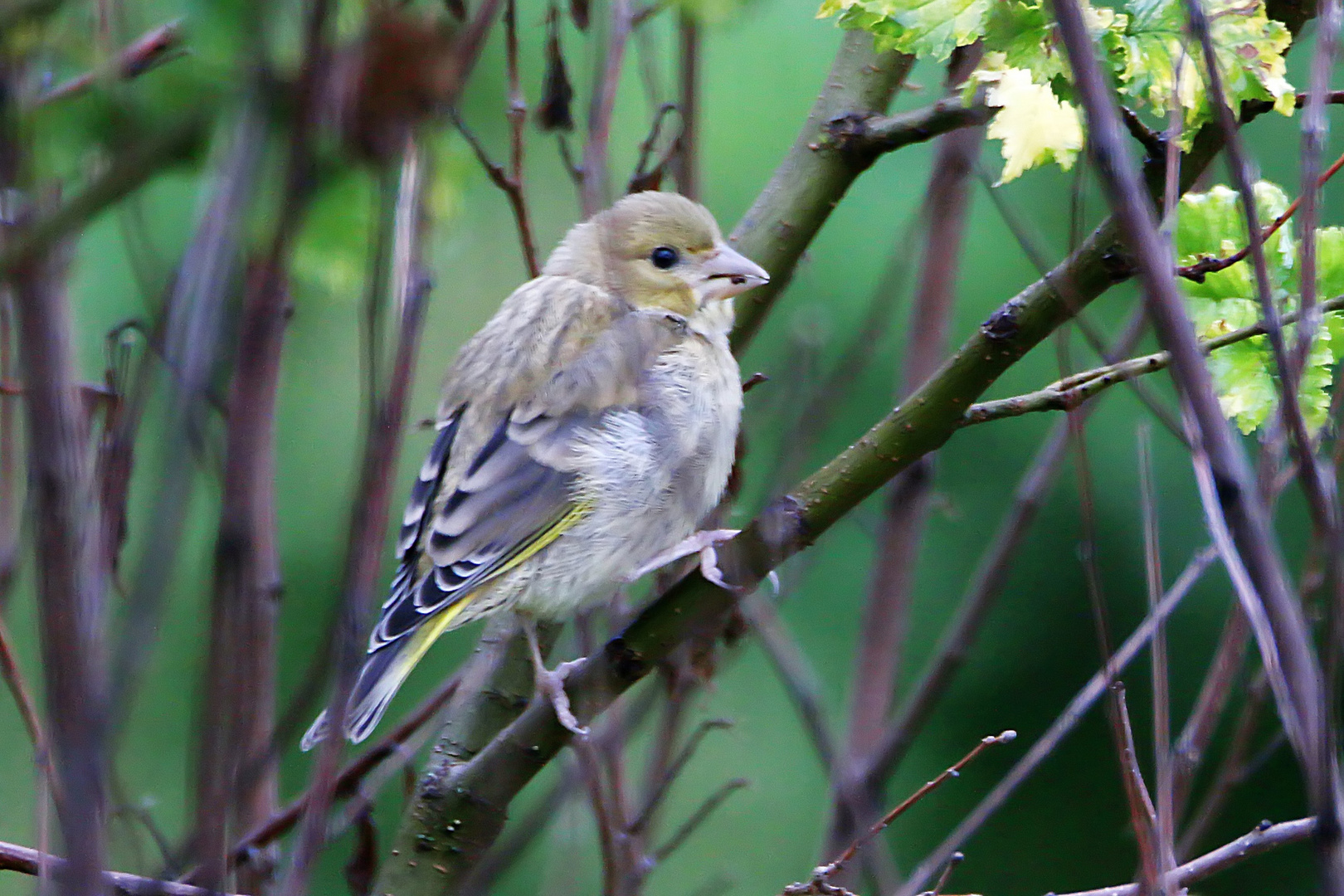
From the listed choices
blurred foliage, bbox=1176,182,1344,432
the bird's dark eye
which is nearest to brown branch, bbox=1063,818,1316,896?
blurred foliage, bbox=1176,182,1344,432

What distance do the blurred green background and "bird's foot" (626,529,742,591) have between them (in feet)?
4.15

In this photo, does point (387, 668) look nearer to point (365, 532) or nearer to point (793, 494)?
point (793, 494)

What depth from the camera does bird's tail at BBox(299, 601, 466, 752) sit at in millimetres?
3094

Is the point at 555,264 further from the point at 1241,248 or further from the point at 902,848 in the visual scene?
the point at 902,848

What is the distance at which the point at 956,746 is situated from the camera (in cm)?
520

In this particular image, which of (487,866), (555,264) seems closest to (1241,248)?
(487,866)

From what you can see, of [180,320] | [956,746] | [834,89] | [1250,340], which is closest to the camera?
[180,320]

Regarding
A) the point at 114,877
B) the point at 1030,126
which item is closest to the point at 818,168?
the point at 1030,126

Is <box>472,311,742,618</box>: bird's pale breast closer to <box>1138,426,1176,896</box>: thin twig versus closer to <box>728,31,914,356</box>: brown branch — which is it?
<box>728,31,914,356</box>: brown branch

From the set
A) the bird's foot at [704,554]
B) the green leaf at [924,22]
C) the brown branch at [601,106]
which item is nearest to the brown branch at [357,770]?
the bird's foot at [704,554]

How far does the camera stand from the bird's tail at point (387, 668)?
3094 millimetres

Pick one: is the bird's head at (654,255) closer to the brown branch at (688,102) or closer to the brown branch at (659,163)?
the brown branch at (659,163)

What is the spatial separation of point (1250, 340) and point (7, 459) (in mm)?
1912

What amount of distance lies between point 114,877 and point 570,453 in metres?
1.75
